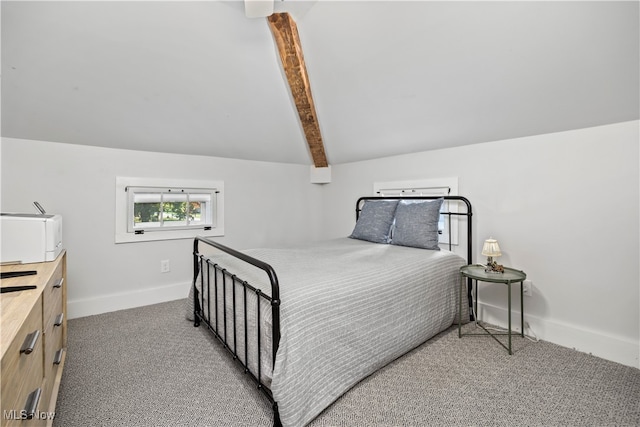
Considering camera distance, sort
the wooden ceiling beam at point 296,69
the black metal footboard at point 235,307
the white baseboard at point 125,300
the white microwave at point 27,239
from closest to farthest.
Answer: the black metal footboard at point 235,307, the white microwave at point 27,239, the wooden ceiling beam at point 296,69, the white baseboard at point 125,300

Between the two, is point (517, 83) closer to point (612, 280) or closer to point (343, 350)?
point (612, 280)

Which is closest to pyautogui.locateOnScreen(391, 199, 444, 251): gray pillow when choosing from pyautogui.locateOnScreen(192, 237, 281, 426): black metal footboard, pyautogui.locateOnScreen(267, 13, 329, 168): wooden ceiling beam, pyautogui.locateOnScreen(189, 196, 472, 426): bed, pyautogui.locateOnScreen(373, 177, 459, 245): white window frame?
pyautogui.locateOnScreen(189, 196, 472, 426): bed

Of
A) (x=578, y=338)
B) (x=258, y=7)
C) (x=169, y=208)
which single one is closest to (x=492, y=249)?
(x=578, y=338)

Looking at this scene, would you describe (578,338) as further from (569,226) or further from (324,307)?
(324,307)

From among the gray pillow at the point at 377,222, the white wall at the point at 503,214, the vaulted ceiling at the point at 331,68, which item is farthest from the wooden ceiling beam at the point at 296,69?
the gray pillow at the point at 377,222

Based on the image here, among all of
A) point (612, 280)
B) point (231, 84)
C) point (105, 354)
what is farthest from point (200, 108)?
point (612, 280)

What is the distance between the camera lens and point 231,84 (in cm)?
254

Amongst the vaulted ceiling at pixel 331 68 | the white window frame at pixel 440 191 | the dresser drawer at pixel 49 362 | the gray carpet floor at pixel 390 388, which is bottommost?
the gray carpet floor at pixel 390 388

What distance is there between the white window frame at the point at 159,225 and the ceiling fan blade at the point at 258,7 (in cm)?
191

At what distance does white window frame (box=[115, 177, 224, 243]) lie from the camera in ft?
9.39

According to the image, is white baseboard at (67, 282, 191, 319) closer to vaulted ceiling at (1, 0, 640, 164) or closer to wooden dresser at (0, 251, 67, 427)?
wooden dresser at (0, 251, 67, 427)

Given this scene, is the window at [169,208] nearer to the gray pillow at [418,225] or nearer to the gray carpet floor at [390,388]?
the gray carpet floor at [390,388]

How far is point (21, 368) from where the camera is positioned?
2.87ft

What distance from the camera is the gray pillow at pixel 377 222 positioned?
113 inches
